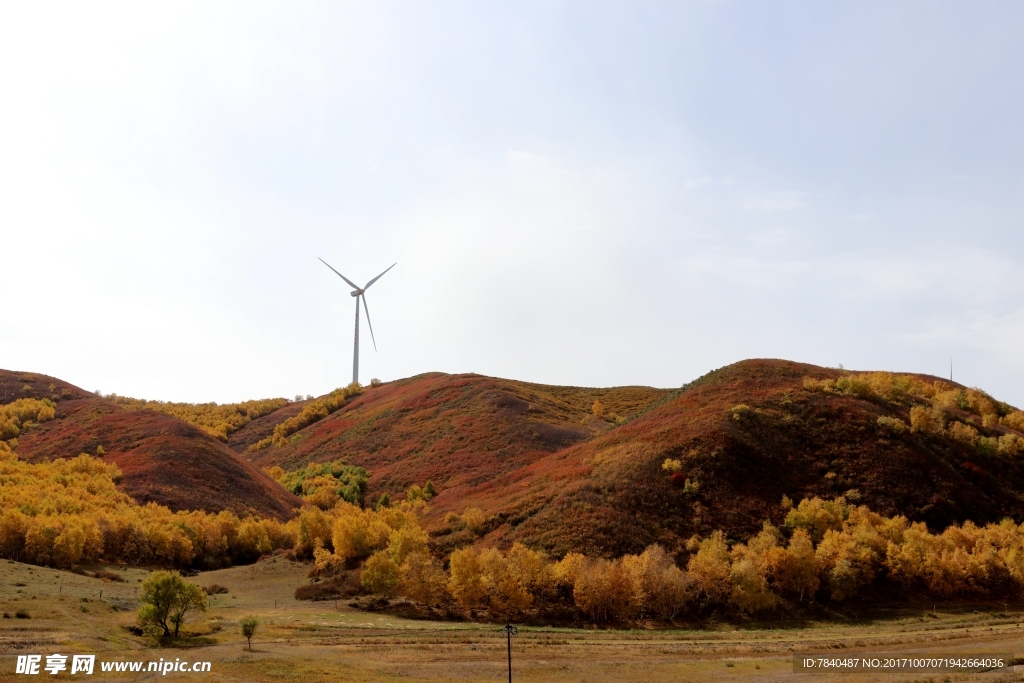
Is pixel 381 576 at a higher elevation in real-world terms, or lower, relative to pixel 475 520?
lower

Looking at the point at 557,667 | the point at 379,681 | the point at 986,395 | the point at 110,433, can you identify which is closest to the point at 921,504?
the point at 986,395

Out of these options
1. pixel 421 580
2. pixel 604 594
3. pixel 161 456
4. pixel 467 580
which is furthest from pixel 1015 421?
pixel 161 456

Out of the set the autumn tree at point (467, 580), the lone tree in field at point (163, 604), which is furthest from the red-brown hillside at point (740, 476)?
the lone tree in field at point (163, 604)

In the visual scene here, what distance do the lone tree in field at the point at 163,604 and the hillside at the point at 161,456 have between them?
57162 millimetres

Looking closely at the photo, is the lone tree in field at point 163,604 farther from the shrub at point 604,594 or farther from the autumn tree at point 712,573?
the autumn tree at point 712,573

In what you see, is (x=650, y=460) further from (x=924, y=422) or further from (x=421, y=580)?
(x=924, y=422)

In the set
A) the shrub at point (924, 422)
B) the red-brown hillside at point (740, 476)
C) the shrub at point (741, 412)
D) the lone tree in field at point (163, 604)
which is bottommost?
the lone tree in field at point (163, 604)

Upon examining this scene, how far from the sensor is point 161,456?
126 metres

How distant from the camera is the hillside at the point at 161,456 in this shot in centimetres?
11494

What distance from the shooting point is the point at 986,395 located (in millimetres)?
114938

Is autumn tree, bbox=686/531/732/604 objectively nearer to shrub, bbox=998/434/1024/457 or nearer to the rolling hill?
the rolling hill

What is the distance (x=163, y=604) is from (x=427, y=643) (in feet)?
57.7

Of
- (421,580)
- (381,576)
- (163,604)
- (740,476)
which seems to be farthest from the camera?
(740,476)

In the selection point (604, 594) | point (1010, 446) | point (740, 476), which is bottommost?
point (604, 594)
